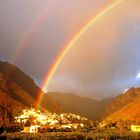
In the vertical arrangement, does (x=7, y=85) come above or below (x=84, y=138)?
above

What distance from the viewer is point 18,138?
249 feet

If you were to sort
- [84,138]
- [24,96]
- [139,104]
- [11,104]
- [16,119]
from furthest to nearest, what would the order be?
[24,96] < [139,104] < [11,104] < [16,119] < [84,138]

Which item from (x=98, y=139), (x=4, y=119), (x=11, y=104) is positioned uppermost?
(x=11, y=104)

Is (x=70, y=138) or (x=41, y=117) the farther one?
(x=41, y=117)

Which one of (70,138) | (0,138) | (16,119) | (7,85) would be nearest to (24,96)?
(7,85)

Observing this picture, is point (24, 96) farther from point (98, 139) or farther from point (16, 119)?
point (98, 139)

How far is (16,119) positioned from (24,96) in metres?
54.6

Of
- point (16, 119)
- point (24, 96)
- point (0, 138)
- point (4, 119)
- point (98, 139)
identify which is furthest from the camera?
point (24, 96)

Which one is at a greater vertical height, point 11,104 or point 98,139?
point 11,104

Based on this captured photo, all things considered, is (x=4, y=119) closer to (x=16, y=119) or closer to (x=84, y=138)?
(x=16, y=119)

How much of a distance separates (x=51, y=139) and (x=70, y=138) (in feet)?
21.1

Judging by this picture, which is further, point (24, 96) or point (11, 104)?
point (24, 96)

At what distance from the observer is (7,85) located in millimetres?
191375

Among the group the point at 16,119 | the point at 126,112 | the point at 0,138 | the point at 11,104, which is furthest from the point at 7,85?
the point at 0,138
